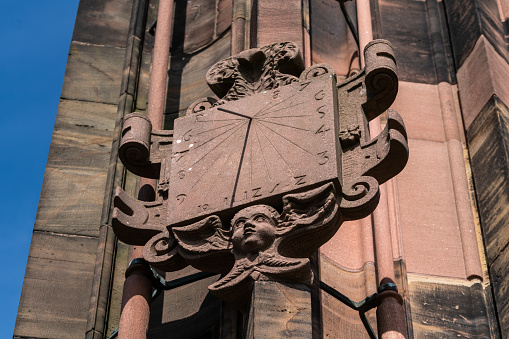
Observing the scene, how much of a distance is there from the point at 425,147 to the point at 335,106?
2232mm

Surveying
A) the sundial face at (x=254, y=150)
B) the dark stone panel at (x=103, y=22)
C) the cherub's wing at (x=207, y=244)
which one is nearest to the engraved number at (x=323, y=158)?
the sundial face at (x=254, y=150)

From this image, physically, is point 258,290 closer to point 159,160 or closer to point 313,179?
point 313,179

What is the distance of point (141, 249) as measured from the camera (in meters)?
7.52

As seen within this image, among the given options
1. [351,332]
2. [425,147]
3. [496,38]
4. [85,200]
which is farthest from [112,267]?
[496,38]

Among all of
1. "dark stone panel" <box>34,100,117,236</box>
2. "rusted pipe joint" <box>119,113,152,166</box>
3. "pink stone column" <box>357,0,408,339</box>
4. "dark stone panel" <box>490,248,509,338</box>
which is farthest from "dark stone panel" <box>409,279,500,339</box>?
"dark stone panel" <box>34,100,117,236</box>

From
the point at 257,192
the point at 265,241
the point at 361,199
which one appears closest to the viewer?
the point at 265,241

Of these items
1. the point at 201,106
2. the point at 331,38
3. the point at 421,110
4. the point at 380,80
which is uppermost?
the point at 331,38

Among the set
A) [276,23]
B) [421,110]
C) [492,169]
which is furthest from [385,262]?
[421,110]

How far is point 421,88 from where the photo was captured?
948 cm

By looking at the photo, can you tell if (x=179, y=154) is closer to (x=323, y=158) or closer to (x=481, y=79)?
(x=323, y=158)

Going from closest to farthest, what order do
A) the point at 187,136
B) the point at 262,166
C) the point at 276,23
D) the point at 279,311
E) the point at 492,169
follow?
the point at 279,311
the point at 262,166
the point at 187,136
the point at 276,23
the point at 492,169

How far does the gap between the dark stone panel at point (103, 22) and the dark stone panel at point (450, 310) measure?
3378 millimetres

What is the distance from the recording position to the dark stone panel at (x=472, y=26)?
378 inches

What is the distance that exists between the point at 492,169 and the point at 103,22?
3452 millimetres
